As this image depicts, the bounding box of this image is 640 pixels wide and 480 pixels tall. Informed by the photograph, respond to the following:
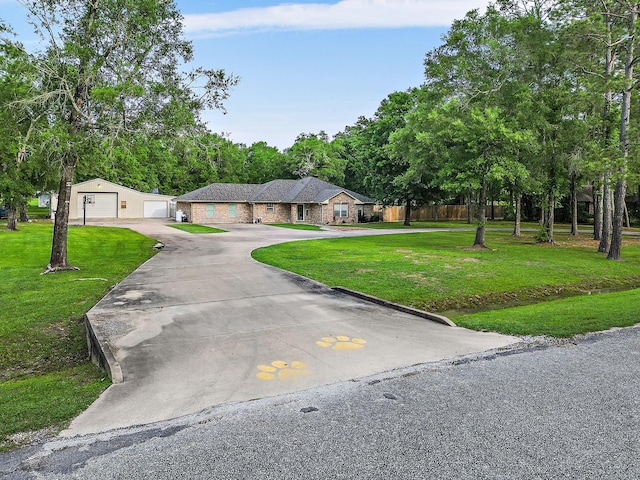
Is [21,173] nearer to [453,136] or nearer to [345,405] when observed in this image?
[453,136]

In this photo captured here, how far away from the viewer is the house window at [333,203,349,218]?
42.0 m

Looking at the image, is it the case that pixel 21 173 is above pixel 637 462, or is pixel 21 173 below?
above

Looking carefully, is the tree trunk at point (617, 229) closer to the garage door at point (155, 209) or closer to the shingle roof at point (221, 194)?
the shingle roof at point (221, 194)

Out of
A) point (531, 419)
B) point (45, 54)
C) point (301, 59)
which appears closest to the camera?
point (531, 419)

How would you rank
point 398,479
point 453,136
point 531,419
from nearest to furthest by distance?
point 398,479 → point 531,419 → point 453,136

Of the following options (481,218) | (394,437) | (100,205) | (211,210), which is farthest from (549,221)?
(100,205)

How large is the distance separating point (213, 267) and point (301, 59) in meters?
12.3

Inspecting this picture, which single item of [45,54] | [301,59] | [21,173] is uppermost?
[301,59]

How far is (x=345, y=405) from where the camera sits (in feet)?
13.7

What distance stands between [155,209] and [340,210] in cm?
2200

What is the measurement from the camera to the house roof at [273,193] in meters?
42.3

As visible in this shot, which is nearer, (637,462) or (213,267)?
(637,462)

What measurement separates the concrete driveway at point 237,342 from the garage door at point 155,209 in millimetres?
41260

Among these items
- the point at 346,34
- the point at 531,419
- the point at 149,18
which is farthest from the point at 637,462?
the point at 346,34
